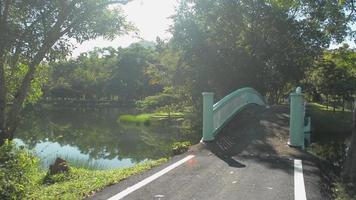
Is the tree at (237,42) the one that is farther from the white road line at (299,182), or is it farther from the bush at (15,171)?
the bush at (15,171)

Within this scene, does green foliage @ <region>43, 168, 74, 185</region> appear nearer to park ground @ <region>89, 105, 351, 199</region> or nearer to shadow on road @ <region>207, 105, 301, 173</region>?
park ground @ <region>89, 105, 351, 199</region>

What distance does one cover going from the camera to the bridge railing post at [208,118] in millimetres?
11195

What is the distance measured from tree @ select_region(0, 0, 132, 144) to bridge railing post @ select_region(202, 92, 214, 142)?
135 inches

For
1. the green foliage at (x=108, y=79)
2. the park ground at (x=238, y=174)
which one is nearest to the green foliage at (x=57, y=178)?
the park ground at (x=238, y=174)

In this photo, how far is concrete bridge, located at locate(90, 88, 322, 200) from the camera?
21.1 feet

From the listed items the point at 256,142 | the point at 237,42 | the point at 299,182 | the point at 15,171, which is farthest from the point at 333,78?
the point at 15,171

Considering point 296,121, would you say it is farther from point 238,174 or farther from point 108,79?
point 108,79

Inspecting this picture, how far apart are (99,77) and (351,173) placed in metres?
71.1

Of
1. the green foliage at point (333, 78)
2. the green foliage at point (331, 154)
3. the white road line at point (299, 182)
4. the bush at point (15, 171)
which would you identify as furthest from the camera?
the green foliage at point (333, 78)

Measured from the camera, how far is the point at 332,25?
12414 mm

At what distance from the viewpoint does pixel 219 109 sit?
Answer: 12852mm

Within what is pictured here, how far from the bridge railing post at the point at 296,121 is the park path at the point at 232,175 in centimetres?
34

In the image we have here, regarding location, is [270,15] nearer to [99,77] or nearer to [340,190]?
[340,190]

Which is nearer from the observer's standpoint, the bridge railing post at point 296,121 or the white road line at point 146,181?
the white road line at point 146,181
